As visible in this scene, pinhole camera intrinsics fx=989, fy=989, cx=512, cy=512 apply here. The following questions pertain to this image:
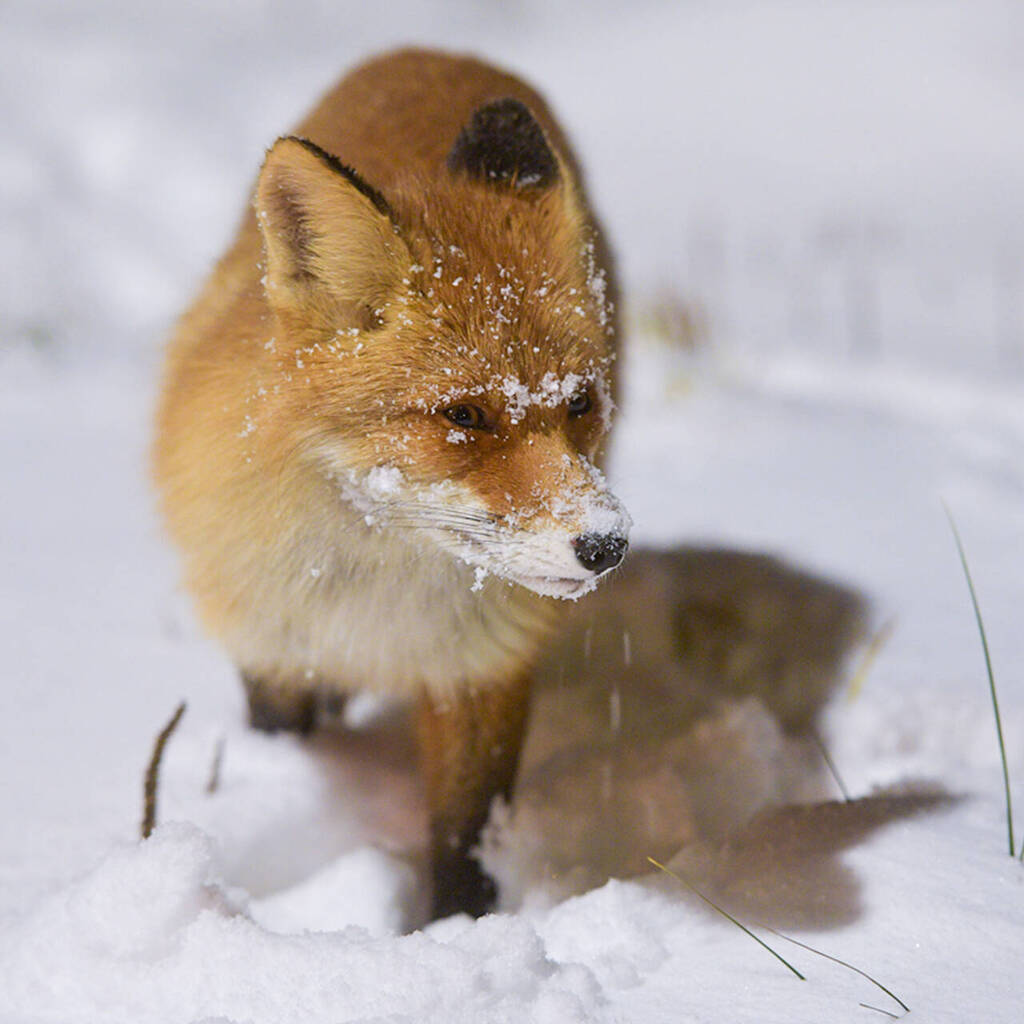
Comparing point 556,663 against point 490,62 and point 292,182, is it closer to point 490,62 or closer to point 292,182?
point 292,182

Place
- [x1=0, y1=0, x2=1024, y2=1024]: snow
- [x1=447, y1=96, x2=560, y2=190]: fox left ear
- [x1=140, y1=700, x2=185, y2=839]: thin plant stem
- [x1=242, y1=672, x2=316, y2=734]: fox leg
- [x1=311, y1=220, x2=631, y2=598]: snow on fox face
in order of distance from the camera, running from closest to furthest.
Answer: [x1=0, y1=0, x2=1024, y2=1024]: snow
[x1=311, y1=220, x2=631, y2=598]: snow on fox face
[x1=140, y1=700, x2=185, y2=839]: thin plant stem
[x1=447, y1=96, x2=560, y2=190]: fox left ear
[x1=242, y1=672, x2=316, y2=734]: fox leg

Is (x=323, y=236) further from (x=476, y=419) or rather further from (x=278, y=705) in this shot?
(x=278, y=705)

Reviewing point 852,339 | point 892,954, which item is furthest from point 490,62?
point 852,339

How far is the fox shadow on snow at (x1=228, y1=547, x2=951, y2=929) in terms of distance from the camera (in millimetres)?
1505

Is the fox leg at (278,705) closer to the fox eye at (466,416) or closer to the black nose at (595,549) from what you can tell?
the fox eye at (466,416)

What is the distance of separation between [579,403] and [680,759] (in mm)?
915

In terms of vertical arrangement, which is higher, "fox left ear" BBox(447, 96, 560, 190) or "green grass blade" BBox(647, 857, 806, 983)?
"fox left ear" BBox(447, 96, 560, 190)

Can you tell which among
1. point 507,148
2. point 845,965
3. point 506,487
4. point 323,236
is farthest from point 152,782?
point 507,148

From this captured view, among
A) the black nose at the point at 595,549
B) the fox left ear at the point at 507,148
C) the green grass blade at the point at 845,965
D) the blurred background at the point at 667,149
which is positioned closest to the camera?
the green grass blade at the point at 845,965

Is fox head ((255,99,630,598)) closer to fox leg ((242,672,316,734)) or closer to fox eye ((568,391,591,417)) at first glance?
fox eye ((568,391,591,417))

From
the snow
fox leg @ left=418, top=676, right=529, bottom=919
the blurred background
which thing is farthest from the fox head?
the blurred background

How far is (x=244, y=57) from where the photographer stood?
8469mm

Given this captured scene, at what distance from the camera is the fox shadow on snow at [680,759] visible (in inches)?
59.2

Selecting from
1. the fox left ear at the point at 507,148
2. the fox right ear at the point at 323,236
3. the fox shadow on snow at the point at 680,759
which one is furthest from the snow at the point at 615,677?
the fox left ear at the point at 507,148
